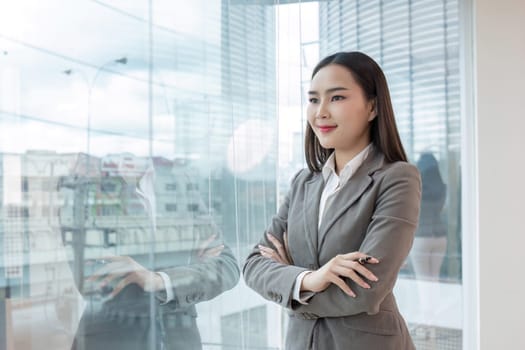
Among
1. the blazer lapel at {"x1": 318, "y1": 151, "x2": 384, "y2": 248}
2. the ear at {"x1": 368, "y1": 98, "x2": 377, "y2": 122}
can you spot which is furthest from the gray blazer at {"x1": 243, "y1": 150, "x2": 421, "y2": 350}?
the ear at {"x1": 368, "y1": 98, "x2": 377, "y2": 122}

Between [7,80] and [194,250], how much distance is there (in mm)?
922

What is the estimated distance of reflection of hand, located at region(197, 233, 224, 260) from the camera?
2172 millimetres

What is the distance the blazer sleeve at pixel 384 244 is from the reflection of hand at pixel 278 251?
0.21m

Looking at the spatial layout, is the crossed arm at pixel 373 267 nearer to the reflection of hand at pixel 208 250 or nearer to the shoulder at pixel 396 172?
the shoulder at pixel 396 172

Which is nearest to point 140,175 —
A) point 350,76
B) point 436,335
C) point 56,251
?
point 56,251

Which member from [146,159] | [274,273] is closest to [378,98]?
[274,273]

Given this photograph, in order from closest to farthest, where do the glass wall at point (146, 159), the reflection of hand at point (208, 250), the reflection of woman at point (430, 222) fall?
the glass wall at point (146, 159) → the reflection of hand at point (208, 250) → the reflection of woman at point (430, 222)

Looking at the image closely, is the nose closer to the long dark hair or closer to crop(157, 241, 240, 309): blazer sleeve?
the long dark hair

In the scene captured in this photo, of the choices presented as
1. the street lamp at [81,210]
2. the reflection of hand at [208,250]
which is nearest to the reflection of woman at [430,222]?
the reflection of hand at [208,250]

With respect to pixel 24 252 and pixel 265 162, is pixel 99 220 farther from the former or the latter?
pixel 265 162

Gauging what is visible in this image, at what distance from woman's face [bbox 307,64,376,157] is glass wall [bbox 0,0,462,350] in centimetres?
51

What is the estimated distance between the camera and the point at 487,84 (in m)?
3.08

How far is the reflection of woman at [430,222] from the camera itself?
3197mm

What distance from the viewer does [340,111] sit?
1798 millimetres
